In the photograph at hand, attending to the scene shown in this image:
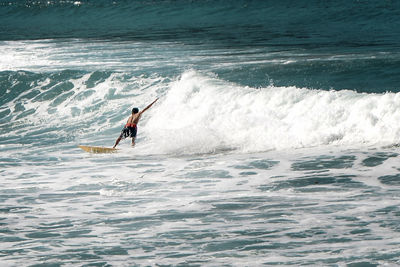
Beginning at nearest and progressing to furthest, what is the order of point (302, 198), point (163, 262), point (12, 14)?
point (163, 262) → point (302, 198) → point (12, 14)

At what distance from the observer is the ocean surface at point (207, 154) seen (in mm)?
9125

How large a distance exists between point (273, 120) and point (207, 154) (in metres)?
2.90

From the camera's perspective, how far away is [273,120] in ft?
59.8

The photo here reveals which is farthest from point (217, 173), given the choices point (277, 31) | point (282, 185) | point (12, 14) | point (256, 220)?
point (12, 14)

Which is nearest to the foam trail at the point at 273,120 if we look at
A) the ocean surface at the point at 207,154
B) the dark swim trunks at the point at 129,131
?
the ocean surface at the point at 207,154

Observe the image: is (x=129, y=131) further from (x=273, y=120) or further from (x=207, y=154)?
(x=273, y=120)

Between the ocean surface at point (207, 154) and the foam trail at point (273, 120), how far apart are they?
0.05 m

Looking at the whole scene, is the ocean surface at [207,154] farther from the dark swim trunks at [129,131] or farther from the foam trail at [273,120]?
the dark swim trunks at [129,131]

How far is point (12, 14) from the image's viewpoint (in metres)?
74.2

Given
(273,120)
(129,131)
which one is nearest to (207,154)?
(273,120)

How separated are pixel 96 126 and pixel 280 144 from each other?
7.64m

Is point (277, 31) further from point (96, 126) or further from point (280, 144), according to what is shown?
point (280, 144)

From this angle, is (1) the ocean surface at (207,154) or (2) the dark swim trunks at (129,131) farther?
(2) the dark swim trunks at (129,131)

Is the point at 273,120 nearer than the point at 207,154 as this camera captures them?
No
